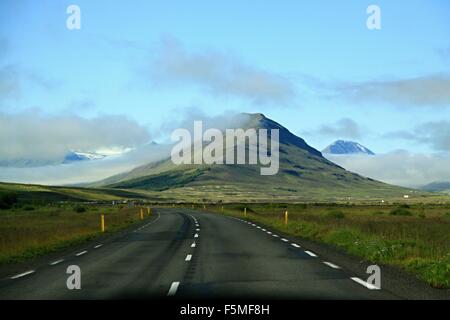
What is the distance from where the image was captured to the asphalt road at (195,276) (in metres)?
11.3

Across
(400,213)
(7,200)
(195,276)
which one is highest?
(7,200)

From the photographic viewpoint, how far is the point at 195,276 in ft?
45.8

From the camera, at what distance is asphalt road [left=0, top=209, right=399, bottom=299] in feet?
37.2

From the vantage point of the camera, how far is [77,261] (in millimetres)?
18188

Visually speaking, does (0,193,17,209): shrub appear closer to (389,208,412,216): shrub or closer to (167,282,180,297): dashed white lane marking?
(389,208,412,216): shrub

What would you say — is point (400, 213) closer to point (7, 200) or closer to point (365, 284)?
point (365, 284)

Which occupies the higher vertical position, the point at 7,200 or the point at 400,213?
the point at 7,200

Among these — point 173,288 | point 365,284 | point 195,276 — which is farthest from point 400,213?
point 173,288

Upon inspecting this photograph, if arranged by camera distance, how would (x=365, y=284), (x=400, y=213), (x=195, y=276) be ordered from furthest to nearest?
(x=400, y=213)
(x=195, y=276)
(x=365, y=284)

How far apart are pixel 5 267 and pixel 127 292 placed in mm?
6860

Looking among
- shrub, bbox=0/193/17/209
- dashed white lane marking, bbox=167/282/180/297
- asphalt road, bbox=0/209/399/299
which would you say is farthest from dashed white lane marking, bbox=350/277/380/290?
shrub, bbox=0/193/17/209
